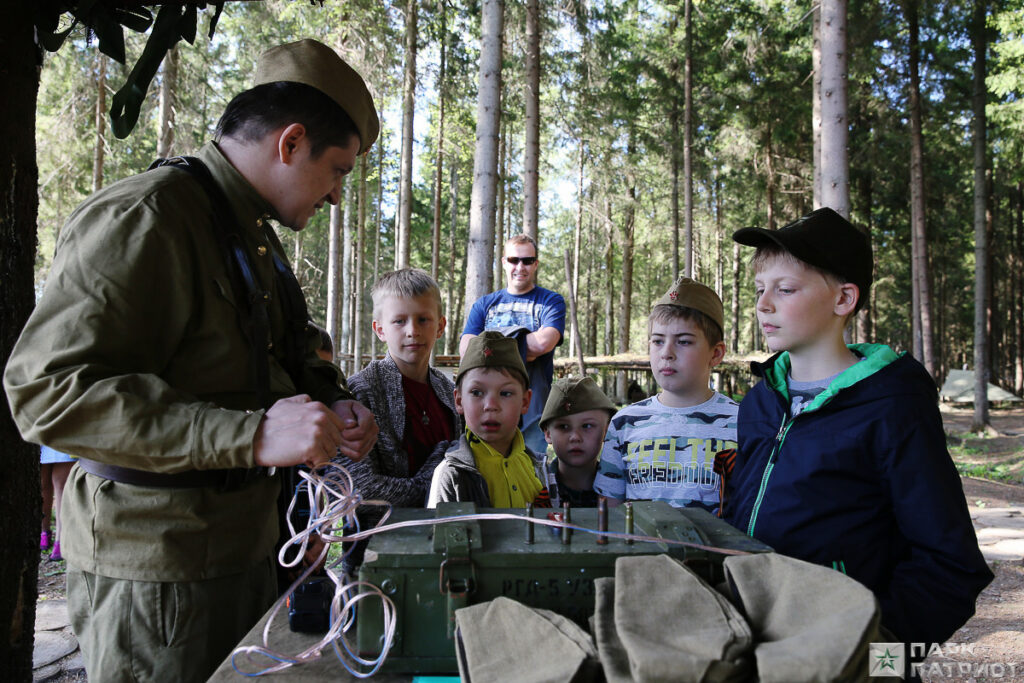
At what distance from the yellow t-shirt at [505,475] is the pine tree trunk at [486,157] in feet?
14.6

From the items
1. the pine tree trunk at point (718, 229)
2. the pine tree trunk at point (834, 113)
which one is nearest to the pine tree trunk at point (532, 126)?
the pine tree trunk at point (834, 113)

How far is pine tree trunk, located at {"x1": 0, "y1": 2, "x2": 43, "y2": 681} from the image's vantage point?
2.36 m

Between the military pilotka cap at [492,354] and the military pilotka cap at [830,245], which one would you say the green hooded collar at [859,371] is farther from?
the military pilotka cap at [492,354]

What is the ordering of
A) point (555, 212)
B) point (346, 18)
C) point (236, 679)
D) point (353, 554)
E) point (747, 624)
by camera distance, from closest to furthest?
point (747, 624)
point (236, 679)
point (353, 554)
point (346, 18)
point (555, 212)

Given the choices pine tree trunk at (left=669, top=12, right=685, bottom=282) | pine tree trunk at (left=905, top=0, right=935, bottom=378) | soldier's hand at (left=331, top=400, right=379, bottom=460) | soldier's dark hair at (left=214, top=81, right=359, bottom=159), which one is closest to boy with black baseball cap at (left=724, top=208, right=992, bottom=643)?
soldier's hand at (left=331, top=400, right=379, bottom=460)

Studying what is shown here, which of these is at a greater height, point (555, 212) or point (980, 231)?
point (555, 212)

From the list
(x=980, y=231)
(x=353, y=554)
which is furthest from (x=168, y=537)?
(x=980, y=231)

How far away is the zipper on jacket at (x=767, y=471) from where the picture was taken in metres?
2.00

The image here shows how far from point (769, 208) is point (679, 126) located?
4.79 meters

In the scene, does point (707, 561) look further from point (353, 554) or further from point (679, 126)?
point (679, 126)

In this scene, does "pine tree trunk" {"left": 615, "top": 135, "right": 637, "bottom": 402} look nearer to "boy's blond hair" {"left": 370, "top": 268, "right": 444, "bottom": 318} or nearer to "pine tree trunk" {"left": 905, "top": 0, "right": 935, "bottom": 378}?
"pine tree trunk" {"left": 905, "top": 0, "right": 935, "bottom": 378}

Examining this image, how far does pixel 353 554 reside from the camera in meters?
1.75

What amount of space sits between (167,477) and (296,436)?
0.53 m

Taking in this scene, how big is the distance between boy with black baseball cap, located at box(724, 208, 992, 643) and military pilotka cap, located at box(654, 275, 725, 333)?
2.69 ft
